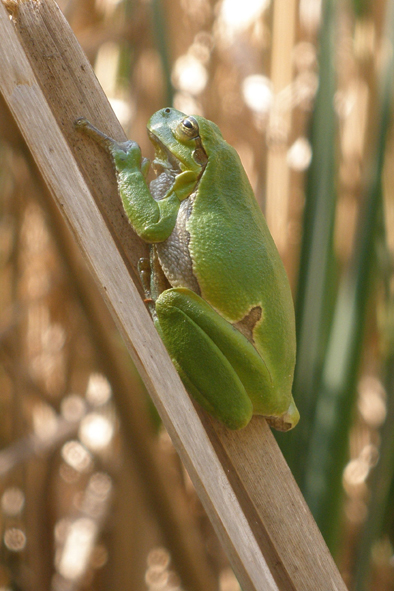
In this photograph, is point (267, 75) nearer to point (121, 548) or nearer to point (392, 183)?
point (392, 183)

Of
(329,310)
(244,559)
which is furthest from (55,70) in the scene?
(329,310)

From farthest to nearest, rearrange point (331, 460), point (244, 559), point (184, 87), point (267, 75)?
point (184, 87) < point (267, 75) < point (331, 460) < point (244, 559)

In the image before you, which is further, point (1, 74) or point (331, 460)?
point (331, 460)

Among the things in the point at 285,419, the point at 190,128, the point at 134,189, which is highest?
the point at 190,128

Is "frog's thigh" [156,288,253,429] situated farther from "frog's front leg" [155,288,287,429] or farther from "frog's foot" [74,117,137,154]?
"frog's foot" [74,117,137,154]

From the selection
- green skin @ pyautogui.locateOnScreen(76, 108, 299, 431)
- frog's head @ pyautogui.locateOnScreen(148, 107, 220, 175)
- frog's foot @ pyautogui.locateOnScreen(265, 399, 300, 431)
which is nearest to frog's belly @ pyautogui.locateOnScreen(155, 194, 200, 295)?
green skin @ pyautogui.locateOnScreen(76, 108, 299, 431)

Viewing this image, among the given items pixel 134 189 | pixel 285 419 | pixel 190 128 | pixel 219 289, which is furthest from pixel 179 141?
pixel 285 419

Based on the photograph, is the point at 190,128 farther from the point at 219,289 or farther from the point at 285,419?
the point at 285,419
